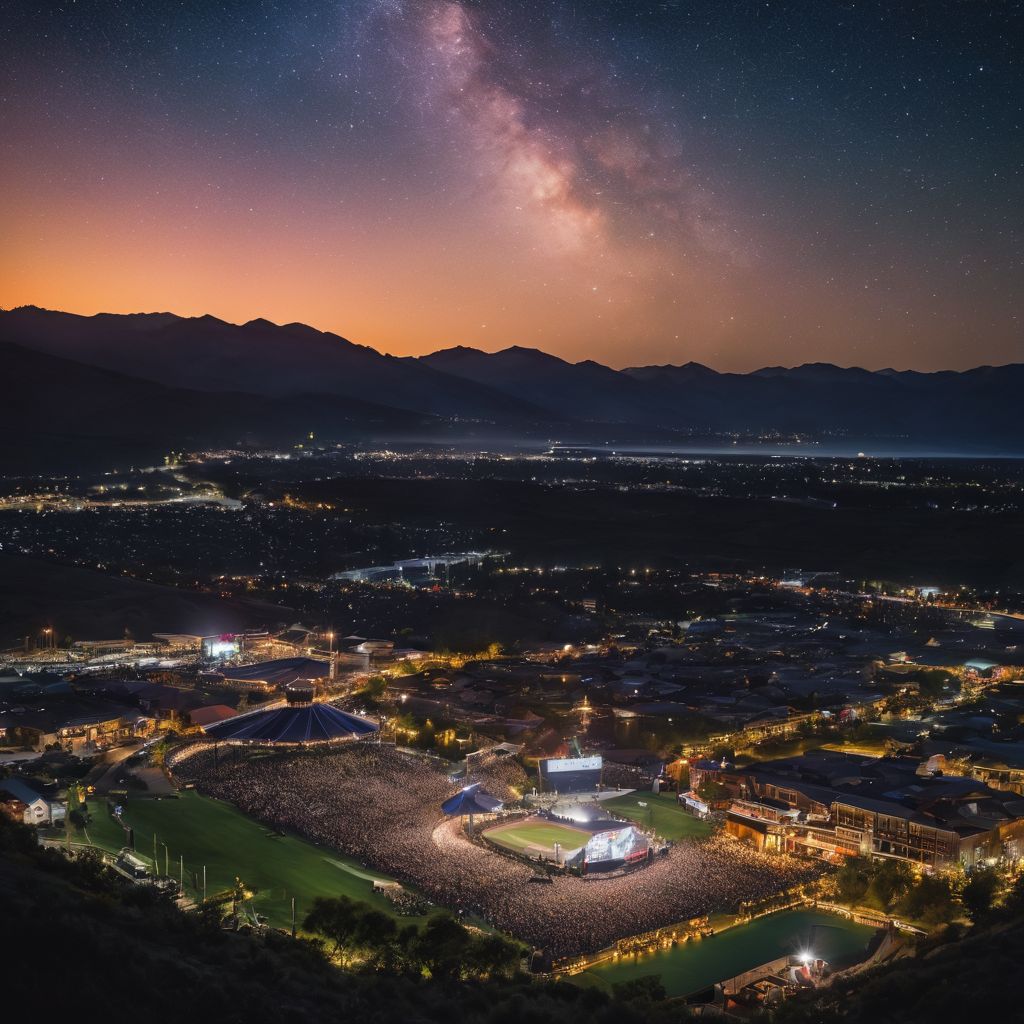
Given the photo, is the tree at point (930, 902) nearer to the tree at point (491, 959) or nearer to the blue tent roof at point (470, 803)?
the tree at point (491, 959)

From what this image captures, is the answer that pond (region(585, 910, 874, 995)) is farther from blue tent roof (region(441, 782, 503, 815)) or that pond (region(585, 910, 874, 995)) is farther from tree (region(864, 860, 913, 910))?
blue tent roof (region(441, 782, 503, 815))

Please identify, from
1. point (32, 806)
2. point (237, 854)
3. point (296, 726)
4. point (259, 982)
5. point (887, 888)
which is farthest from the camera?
point (296, 726)

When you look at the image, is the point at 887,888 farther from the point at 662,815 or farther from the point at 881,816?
the point at 662,815

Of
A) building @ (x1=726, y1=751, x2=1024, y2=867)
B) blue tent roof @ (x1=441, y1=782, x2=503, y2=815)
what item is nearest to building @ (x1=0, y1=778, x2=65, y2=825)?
blue tent roof @ (x1=441, y1=782, x2=503, y2=815)

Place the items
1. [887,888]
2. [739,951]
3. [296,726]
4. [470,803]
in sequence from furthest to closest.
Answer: [296,726] < [470,803] < [887,888] < [739,951]

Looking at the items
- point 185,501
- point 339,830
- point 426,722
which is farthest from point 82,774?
point 185,501

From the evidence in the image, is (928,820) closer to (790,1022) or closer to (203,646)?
(790,1022)

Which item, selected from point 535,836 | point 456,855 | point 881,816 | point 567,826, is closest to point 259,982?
point 456,855
